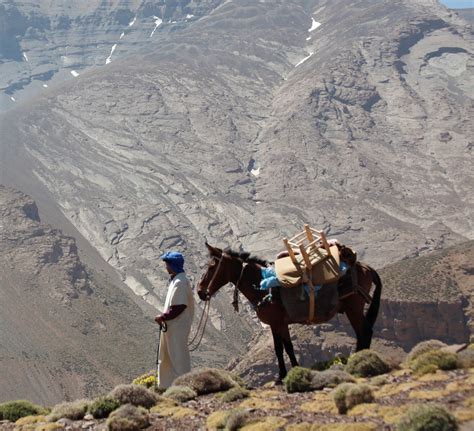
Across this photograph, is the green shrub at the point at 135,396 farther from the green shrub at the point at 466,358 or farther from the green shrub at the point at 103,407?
the green shrub at the point at 466,358

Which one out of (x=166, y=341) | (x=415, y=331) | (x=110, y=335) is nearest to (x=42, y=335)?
(x=110, y=335)

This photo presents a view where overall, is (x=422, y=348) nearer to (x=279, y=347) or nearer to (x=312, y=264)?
(x=312, y=264)

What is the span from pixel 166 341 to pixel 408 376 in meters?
5.86

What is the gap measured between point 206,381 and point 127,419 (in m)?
3.56

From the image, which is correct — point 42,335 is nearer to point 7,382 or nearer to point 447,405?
point 7,382

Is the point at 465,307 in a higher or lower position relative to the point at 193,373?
lower

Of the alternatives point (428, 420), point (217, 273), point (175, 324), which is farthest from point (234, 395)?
point (428, 420)

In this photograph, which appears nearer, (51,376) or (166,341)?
(166,341)

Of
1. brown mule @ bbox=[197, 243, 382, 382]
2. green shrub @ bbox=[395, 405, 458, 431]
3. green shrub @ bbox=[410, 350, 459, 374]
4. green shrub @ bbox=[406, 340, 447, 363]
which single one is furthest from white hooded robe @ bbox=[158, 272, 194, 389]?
A: green shrub @ bbox=[395, 405, 458, 431]

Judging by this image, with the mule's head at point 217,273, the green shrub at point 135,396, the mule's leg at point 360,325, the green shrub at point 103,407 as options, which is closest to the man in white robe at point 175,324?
the mule's head at point 217,273

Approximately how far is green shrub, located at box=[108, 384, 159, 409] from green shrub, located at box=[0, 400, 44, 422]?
2.54m

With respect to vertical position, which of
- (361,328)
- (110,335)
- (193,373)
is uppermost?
(193,373)

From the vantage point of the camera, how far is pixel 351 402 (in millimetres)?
15602

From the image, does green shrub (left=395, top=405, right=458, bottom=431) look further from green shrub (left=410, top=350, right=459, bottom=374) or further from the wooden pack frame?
the wooden pack frame
